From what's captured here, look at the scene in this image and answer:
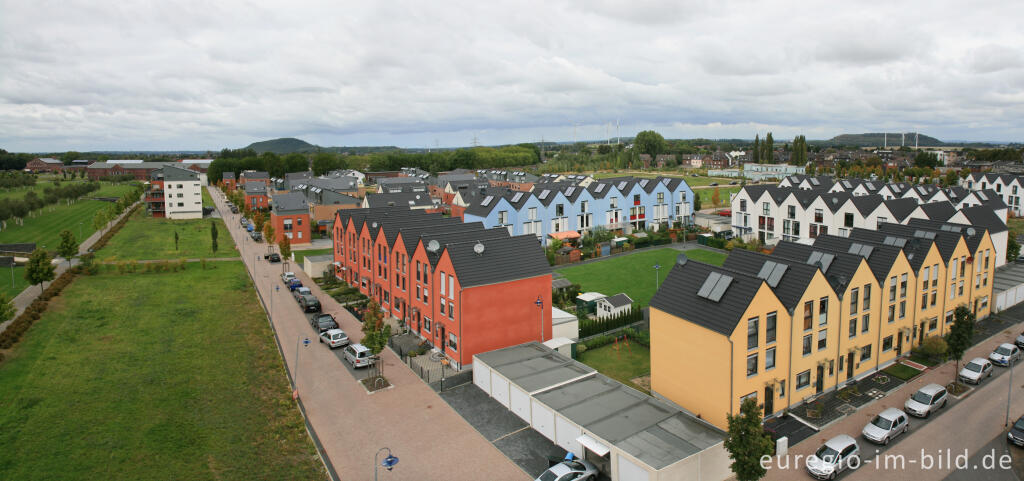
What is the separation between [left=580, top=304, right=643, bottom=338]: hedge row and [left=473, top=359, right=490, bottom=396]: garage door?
8521mm

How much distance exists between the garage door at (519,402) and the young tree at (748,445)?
8681 millimetres

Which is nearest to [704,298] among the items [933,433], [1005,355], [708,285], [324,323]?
[708,285]

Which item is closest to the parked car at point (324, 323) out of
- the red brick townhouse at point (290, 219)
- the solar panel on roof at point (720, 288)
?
the solar panel on roof at point (720, 288)

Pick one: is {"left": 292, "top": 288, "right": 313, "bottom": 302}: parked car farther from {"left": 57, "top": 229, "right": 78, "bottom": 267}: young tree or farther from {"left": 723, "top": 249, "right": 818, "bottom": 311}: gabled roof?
{"left": 723, "top": 249, "right": 818, "bottom": 311}: gabled roof

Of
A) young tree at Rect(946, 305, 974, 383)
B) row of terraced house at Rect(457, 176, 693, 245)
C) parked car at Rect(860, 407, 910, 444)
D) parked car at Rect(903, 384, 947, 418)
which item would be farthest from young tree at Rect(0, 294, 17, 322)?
young tree at Rect(946, 305, 974, 383)

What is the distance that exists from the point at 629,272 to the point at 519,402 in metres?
29.5

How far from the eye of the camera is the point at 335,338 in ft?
111

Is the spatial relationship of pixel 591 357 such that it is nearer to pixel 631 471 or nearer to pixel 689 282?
pixel 689 282

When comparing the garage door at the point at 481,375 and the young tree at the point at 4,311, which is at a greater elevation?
the young tree at the point at 4,311

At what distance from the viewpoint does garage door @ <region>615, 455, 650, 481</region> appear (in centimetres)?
1842

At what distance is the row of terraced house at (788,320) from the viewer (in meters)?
22.7

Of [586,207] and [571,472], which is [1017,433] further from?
[586,207]

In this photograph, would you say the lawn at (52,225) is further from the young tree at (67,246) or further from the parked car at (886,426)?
the parked car at (886,426)

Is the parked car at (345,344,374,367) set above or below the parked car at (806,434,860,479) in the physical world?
above
